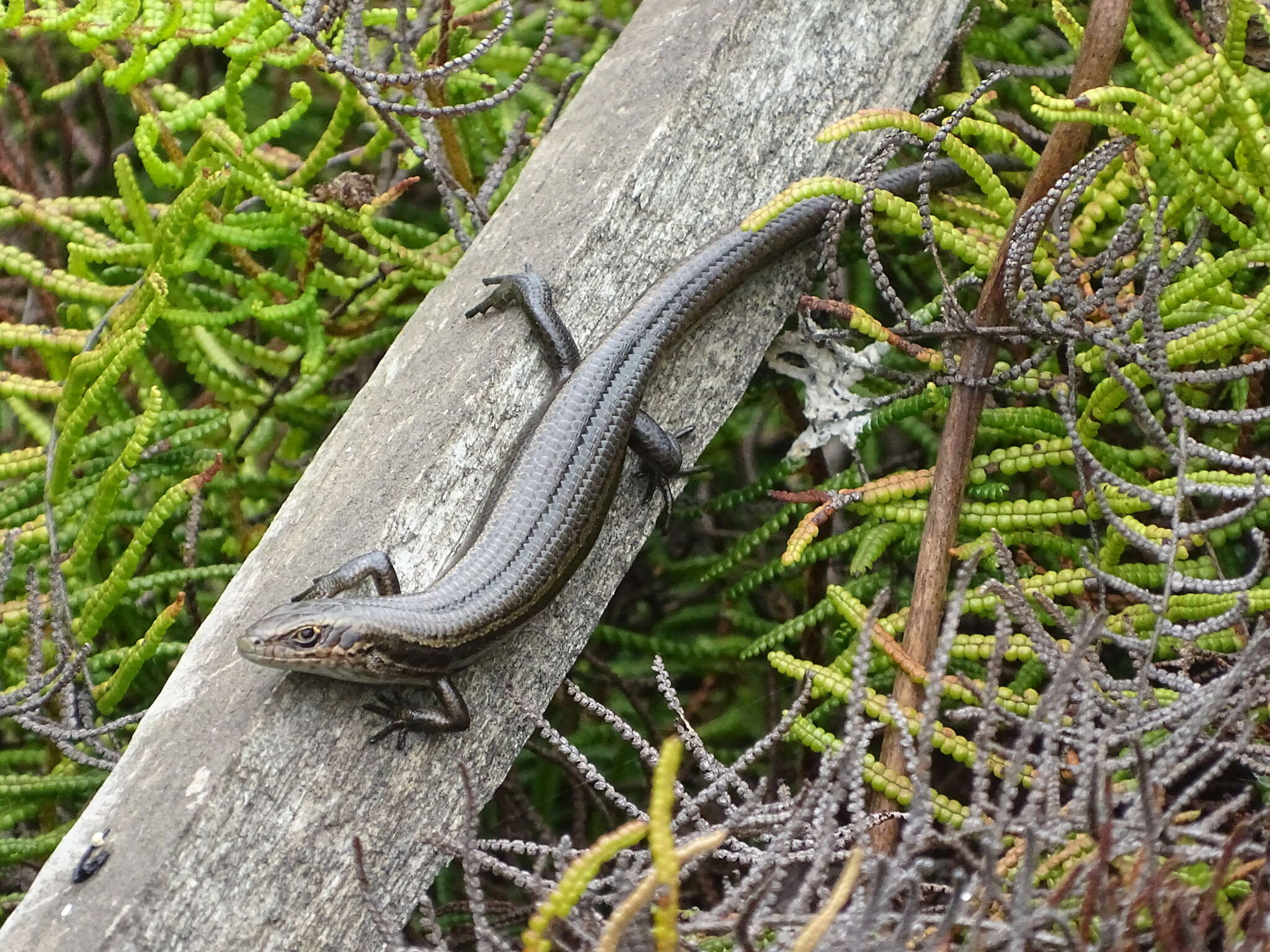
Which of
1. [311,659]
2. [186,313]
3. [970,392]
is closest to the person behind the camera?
[311,659]

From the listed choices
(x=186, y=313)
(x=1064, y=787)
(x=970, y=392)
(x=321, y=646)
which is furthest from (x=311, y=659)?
(x=1064, y=787)

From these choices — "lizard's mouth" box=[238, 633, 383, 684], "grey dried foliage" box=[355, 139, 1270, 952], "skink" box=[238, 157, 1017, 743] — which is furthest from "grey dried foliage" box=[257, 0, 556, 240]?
"lizard's mouth" box=[238, 633, 383, 684]

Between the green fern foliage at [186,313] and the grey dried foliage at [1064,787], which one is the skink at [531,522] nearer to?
the grey dried foliage at [1064,787]

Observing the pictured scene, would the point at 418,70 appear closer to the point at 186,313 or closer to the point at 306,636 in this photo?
the point at 186,313

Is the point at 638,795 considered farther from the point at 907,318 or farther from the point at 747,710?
the point at 907,318

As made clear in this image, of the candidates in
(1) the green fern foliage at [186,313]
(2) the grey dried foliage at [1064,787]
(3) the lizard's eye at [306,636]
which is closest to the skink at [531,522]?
(3) the lizard's eye at [306,636]

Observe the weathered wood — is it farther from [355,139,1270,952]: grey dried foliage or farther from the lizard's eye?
[355,139,1270,952]: grey dried foliage
